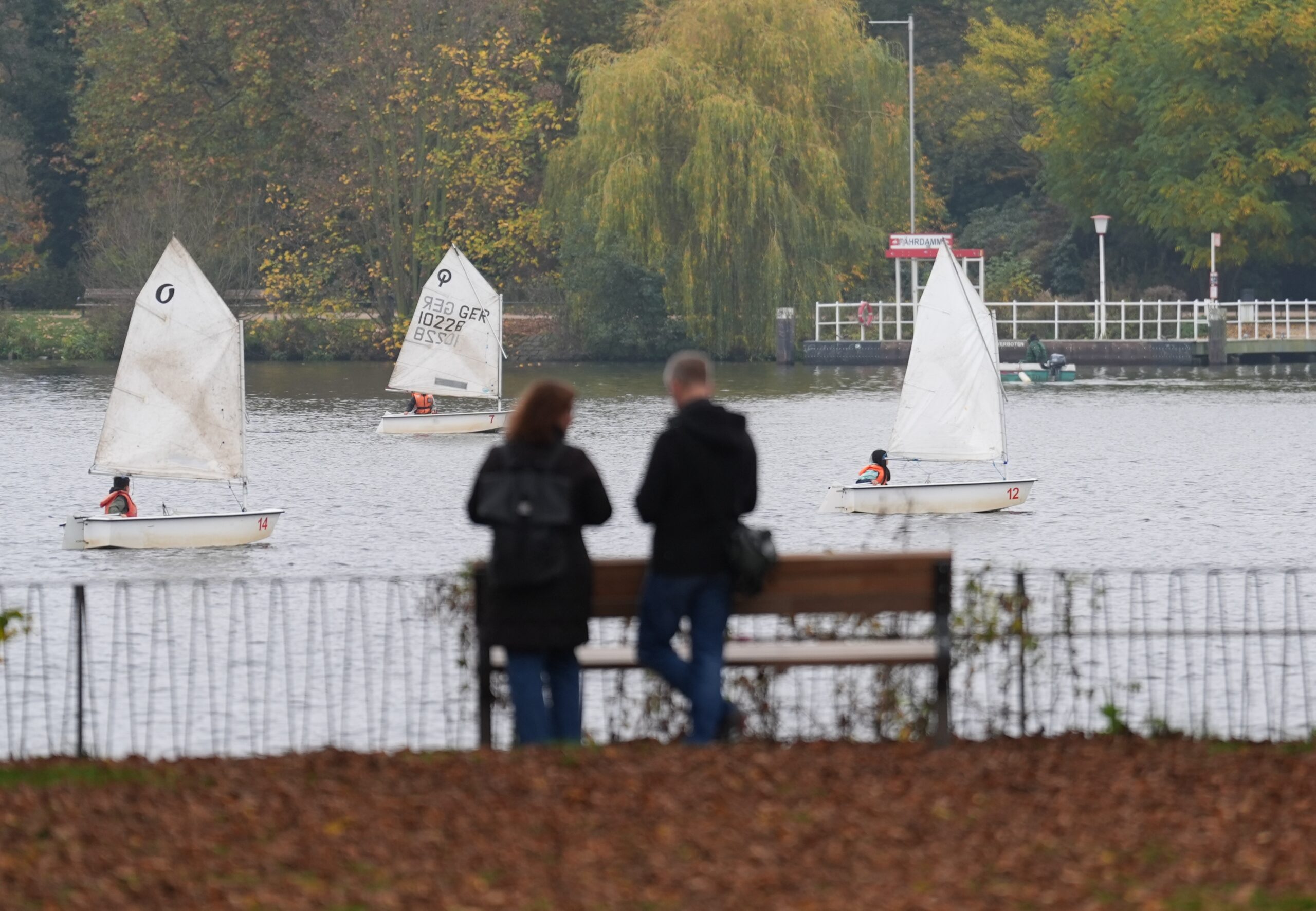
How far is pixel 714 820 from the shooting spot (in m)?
7.40

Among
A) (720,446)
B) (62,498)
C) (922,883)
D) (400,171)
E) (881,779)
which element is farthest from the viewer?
(400,171)

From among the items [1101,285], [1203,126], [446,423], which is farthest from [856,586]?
[1203,126]

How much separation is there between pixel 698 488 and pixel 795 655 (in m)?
0.80

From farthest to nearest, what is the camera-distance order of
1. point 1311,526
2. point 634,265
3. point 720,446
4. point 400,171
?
point 400,171
point 634,265
point 1311,526
point 720,446

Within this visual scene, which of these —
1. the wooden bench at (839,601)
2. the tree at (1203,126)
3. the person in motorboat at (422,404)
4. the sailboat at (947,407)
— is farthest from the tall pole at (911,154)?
the wooden bench at (839,601)

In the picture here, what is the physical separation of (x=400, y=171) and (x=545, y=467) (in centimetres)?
6195

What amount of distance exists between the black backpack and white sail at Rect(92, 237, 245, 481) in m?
18.5

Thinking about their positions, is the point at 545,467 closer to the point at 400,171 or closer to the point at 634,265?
the point at 634,265

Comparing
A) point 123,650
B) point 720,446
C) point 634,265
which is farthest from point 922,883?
point 634,265

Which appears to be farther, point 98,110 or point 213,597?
point 98,110

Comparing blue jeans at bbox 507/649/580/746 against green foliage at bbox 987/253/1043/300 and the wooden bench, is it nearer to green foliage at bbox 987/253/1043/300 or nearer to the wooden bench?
the wooden bench

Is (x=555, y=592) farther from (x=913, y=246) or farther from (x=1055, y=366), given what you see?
(x=913, y=246)

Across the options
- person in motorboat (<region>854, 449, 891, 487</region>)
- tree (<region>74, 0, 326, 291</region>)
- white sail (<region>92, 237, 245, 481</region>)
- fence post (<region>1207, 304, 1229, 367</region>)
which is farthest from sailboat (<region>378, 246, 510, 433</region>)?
fence post (<region>1207, 304, 1229, 367</region>)

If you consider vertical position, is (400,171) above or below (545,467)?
above
